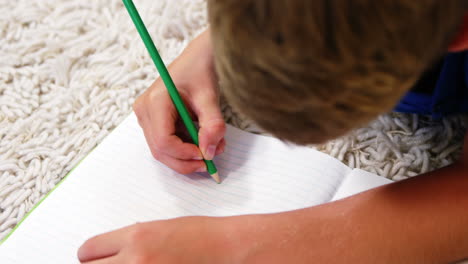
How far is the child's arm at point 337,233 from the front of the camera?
351 mm

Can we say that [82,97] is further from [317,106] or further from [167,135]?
[317,106]

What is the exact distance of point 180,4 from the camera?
2.06 ft

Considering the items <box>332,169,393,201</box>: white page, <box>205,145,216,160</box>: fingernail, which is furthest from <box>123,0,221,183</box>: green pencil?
<box>332,169,393,201</box>: white page

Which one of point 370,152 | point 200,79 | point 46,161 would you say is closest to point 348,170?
point 370,152

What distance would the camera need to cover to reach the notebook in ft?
1.39

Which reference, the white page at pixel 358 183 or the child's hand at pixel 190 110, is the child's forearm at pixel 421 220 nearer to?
the white page at pixel 358 183

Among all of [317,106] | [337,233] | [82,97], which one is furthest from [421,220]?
[82,97]

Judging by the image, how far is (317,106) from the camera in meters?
0.25

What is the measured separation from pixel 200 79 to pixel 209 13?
0.22 m

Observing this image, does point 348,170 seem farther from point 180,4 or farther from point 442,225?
point 180,4

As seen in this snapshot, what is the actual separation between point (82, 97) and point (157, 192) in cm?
18

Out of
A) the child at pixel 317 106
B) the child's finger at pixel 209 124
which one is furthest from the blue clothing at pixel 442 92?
the child's finger at pixel 209 124

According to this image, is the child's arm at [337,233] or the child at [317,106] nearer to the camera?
the child at [317,106]

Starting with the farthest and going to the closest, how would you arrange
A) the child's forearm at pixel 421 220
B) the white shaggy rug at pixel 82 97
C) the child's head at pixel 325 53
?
the white shaggy rug at pixel 82 97 → the child's forearm at pixel 421 220 → the child's head at pixel 325 53
